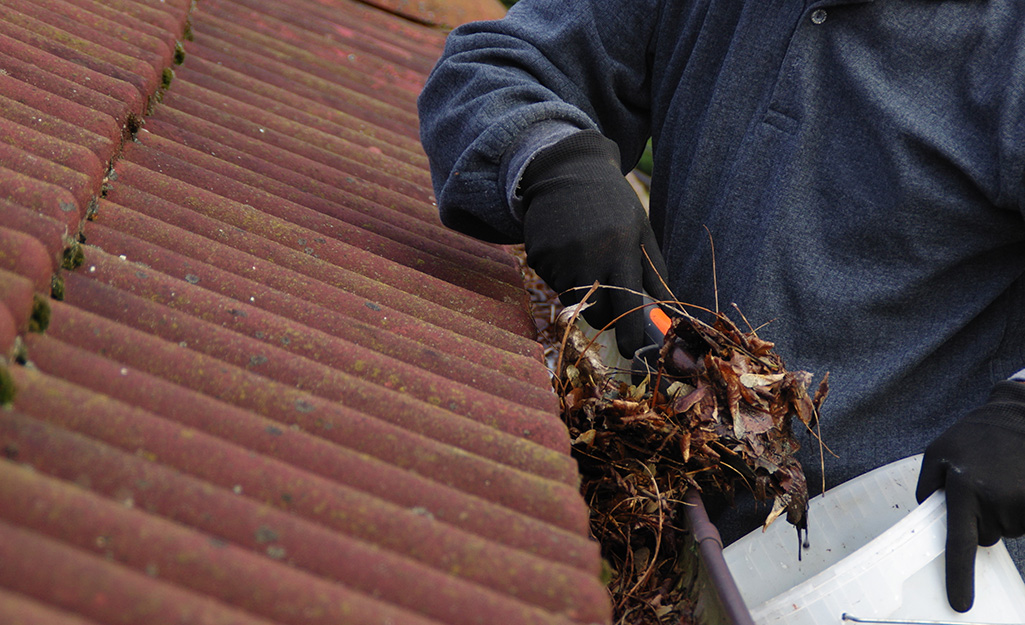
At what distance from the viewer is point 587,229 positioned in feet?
5.44

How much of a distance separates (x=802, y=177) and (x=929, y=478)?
0.84 m

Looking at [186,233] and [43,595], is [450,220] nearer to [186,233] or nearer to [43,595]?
[186,233]

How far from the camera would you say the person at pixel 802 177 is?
1.76 metres

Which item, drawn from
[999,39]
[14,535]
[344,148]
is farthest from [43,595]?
[999,39]

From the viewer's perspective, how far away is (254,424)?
101 centimetres

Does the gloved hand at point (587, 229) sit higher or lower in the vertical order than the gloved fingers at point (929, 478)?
higher

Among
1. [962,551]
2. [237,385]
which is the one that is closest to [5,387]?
[237,385]

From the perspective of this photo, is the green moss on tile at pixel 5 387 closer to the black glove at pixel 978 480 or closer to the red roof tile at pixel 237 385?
the red roof tile at pixel 237 385

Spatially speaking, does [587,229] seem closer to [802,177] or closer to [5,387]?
[802,177]

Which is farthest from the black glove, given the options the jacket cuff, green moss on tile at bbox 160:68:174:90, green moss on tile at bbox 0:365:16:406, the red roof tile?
green moss on tile at bbox 160:68:174:90

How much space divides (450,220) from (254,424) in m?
0.96

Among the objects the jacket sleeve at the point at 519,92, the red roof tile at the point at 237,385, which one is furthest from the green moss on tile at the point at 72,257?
the jacket sleeve at the point at 519,92

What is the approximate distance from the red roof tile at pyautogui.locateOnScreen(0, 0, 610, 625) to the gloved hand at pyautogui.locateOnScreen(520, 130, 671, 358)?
0.16m

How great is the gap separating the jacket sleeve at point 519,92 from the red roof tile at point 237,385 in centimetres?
18
